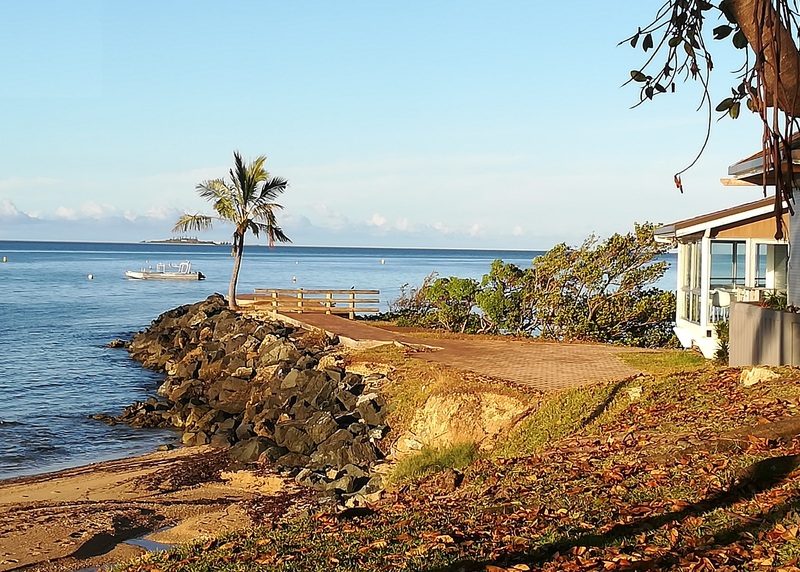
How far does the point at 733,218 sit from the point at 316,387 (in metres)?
9.35

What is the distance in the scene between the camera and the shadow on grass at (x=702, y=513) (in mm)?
6414

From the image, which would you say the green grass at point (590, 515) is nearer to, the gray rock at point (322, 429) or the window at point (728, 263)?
the gray rock at point (322, 429)

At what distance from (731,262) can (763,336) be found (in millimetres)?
A: 7078

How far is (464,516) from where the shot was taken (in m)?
7.89

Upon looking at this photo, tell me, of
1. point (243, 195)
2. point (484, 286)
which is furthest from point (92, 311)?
point (484, 286)

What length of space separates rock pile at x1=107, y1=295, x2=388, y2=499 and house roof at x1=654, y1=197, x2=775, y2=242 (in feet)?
25.6

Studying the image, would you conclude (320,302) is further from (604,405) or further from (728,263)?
(604,405)

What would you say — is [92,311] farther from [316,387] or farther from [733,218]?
[733,218]

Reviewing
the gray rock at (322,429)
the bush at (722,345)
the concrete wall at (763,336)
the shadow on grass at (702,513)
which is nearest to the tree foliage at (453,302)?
the gray rock at (322,429)

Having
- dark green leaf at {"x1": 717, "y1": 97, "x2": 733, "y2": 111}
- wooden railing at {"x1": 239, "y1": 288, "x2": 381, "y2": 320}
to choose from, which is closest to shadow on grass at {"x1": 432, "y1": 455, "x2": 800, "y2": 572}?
dark green leaf at {"x1": 717, "y1": 97, "x2": 733, "y2": 111}

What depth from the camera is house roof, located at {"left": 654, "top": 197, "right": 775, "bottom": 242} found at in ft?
59.6

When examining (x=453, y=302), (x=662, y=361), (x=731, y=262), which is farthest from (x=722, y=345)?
(x=453, y=302)

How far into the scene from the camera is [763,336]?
1310cm

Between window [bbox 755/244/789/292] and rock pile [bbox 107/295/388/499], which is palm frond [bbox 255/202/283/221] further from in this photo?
window [bbox 755/244/789/292]
